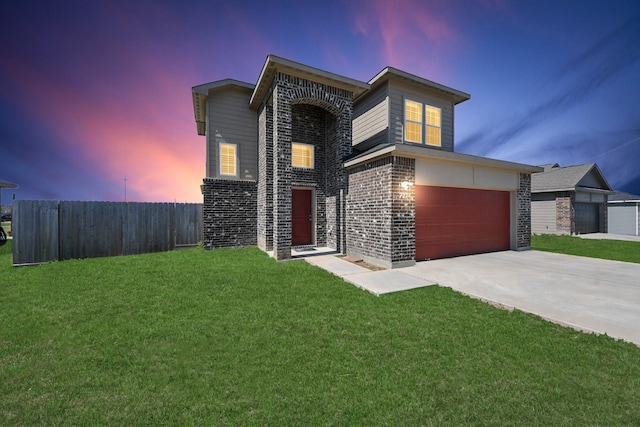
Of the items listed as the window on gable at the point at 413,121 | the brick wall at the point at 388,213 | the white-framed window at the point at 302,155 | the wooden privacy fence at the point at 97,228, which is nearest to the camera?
the brick wall at the point at 388,213

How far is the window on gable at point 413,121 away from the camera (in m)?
10.7

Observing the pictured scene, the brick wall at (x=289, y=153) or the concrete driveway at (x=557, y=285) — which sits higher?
the brick wall at (x=289, y=153)

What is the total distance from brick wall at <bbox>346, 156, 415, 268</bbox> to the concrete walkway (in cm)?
65

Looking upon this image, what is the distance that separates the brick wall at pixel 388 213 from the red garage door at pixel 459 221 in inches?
28.6

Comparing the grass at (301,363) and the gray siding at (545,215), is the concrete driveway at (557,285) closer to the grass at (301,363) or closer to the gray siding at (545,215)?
the grass at (301,363)

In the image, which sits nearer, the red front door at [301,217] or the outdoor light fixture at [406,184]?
the outdoor light fixture at [406,184]

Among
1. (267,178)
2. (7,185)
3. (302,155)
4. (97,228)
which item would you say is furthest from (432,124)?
(7,185)

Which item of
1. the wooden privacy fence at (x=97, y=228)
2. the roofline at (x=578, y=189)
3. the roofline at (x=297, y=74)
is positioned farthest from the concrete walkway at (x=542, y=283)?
the roofline at (x=578, y=189)

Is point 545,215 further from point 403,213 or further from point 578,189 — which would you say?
point 403,213

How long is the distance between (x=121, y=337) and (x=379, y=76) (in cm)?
1129

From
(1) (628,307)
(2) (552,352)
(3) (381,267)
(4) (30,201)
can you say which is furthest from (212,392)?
(4) (30,201)

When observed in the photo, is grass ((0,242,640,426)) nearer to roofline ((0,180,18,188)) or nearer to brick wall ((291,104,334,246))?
brick wall ((291,104,334,246))

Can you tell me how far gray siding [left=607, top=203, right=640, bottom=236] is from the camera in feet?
68.1

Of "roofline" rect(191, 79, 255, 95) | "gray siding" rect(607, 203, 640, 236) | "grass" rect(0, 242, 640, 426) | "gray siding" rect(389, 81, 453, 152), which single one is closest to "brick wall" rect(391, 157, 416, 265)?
"grass" rect(0, 242, 640, 426)
